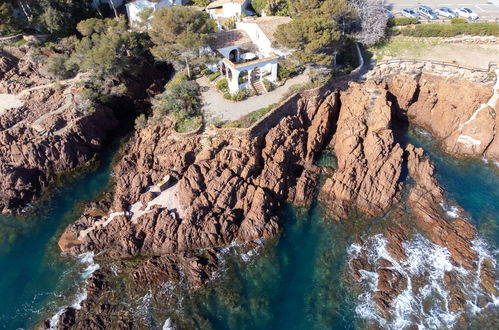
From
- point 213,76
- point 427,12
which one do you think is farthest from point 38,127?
point 427,12

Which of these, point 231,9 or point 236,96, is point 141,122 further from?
point 231,9

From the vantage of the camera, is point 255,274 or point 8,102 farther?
point 8,102

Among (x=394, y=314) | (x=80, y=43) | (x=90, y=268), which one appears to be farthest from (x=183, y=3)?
(x=394, y=314)

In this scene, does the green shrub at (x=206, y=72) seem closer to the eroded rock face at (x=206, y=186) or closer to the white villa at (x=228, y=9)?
the eroded rock face at (x=206, y=186)

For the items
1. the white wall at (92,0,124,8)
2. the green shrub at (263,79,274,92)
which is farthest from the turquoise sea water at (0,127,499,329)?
the white wall at (92,0,124,8)

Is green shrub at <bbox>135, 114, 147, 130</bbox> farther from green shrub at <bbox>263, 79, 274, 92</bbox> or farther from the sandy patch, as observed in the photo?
green shrub at <bbox>263, 79, 274, 92</bbox>

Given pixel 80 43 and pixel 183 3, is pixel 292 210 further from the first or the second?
pixel 183 3
